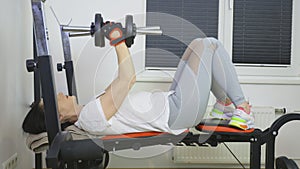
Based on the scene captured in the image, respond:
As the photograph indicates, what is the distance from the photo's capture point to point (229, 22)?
2.79m

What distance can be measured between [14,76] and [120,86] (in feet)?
2.51

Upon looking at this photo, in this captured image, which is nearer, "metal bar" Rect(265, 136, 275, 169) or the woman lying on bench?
the woman lying on bench

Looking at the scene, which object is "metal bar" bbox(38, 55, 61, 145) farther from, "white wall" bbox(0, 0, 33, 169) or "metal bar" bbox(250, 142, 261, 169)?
"metal bar" bbox(250, 142, 261, 169)

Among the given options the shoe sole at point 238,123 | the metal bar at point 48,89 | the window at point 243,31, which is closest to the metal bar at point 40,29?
the metal bar at point 48,89

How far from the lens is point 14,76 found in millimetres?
2176

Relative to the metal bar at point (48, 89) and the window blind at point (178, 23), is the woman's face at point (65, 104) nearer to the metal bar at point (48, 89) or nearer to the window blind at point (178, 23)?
the metal bar at point (48, 89)

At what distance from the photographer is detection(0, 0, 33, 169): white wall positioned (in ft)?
6.45

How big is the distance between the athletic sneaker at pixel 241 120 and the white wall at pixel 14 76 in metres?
1.14

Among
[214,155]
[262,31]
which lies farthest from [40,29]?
[262,31]

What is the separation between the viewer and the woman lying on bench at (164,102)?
1.74 meters

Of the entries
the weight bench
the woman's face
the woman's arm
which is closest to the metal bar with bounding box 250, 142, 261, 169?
the weight bench

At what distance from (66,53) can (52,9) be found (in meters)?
0.53

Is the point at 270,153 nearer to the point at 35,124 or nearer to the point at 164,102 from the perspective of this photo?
the point at 164,102

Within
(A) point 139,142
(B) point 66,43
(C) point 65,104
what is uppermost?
(B) point 66,43
